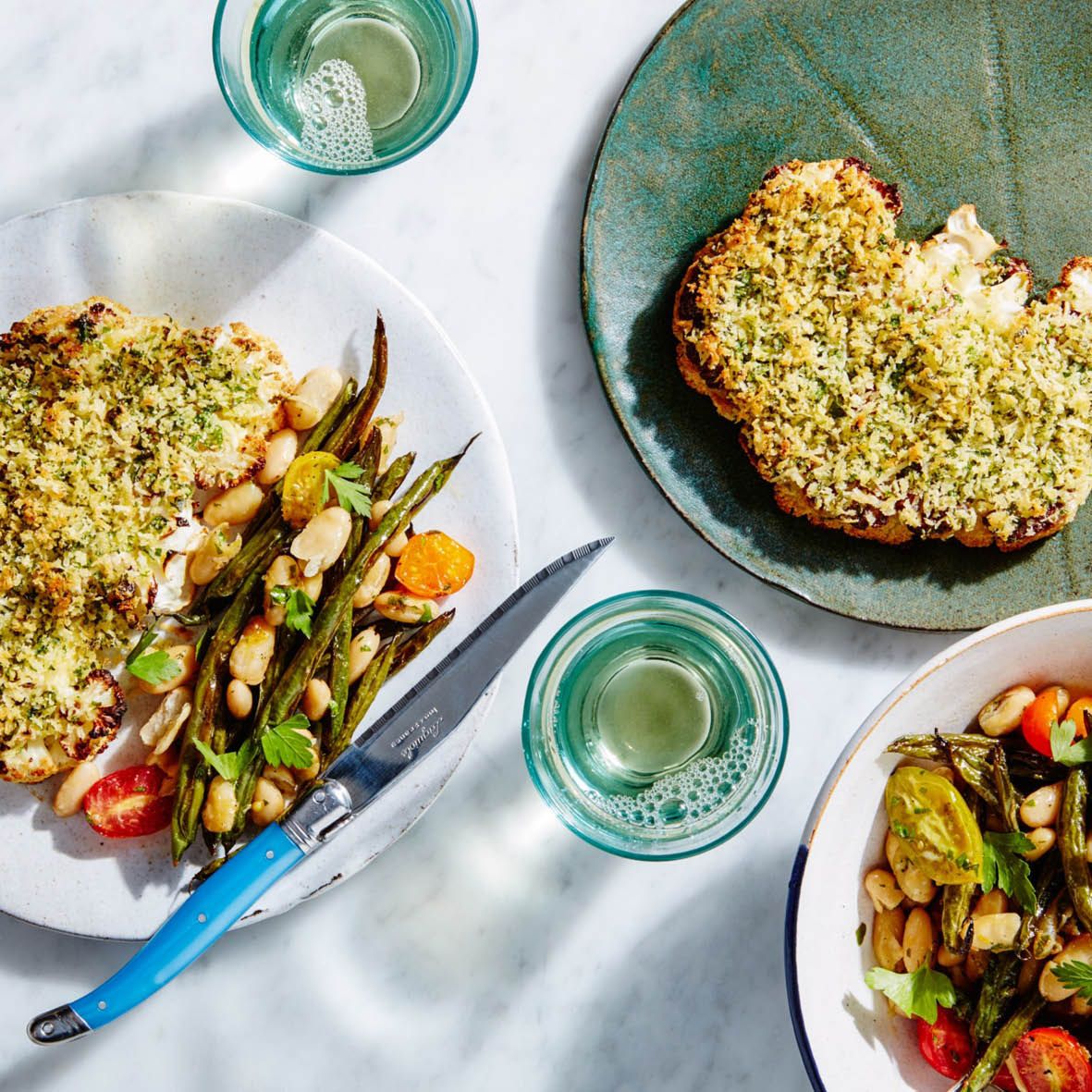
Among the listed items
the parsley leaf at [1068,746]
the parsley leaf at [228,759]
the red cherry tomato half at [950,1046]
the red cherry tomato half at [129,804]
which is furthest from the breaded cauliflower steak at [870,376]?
the red cherry tomato half at [129,804]

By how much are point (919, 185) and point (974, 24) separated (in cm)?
40

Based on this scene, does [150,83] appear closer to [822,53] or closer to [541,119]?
[541,119]

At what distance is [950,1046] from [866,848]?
445 mm

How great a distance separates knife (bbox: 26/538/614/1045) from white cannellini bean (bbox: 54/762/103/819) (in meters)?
0.33

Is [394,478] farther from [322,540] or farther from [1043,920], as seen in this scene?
[1043,920]

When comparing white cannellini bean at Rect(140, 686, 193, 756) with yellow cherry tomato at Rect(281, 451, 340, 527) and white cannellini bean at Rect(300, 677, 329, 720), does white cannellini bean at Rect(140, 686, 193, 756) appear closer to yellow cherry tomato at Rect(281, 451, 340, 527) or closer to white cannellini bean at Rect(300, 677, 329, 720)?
white cannellini bean at Rect(300, 677, 329, 720)

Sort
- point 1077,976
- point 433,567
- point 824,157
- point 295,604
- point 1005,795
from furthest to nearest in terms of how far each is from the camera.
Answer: point 824,157 < point 433,567 < point 295,604 < point 1005,795 < point 1077,976

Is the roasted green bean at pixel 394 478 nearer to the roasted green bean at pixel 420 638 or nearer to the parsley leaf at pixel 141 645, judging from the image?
the roasted green bean at pixel 420 638

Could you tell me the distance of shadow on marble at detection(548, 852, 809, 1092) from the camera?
2.68m

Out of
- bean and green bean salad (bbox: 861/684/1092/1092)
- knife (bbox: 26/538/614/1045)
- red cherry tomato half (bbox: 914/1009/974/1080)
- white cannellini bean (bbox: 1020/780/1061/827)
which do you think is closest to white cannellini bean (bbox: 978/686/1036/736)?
bean and green bean salad (bbox: 861/684/1092/1092)

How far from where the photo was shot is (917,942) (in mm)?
2311

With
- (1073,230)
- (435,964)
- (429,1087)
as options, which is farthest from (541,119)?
(429,1087)

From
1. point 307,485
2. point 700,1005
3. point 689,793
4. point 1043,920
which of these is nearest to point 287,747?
point 307,485

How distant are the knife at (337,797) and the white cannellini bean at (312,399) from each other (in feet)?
1.91
